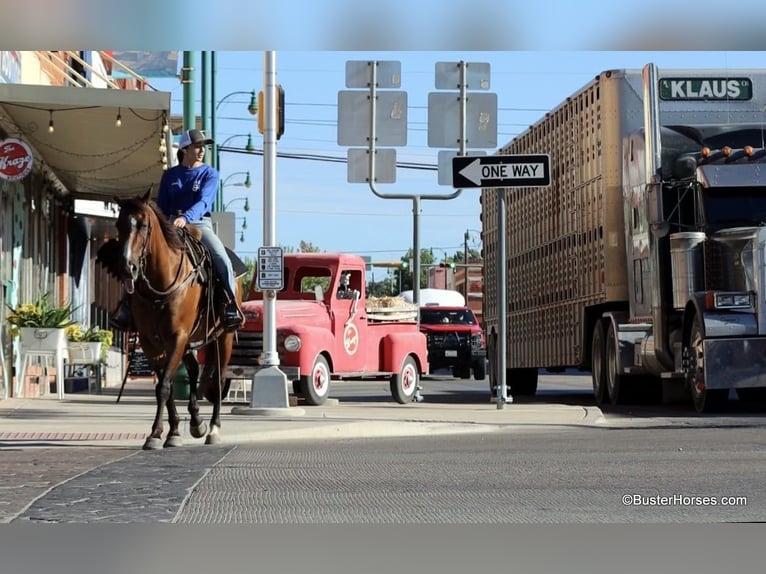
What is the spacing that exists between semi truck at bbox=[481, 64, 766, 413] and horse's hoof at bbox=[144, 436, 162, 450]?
6.85 m

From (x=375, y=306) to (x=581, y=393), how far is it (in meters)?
8.63

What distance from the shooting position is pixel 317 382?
20.0 metres

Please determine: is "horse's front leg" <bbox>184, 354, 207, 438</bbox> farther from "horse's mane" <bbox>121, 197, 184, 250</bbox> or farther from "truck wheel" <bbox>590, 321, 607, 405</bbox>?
"truck wheel" <bbox>590, 321, 607, 405</bbox>

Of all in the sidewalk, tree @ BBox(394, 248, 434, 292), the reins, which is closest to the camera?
the reins

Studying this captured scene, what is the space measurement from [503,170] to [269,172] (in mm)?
2723

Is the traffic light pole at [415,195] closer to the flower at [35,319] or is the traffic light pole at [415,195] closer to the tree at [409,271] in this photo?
the flower at [35,319]

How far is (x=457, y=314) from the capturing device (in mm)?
41469

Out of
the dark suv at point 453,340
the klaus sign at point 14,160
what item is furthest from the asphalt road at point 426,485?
the dark suv at point 453,340

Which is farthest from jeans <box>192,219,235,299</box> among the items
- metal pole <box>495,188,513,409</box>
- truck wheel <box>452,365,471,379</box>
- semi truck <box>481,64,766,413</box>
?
truck wheel <box>452,365,471,379</box>

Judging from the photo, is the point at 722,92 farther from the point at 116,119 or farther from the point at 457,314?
the point at 457,314

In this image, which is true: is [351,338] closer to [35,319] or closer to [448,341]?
[35,319]

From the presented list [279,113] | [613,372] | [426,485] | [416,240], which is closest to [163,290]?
[426,485]

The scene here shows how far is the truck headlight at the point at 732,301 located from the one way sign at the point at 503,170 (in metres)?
2.37

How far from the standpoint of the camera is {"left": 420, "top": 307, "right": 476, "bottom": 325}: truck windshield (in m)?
41.1
